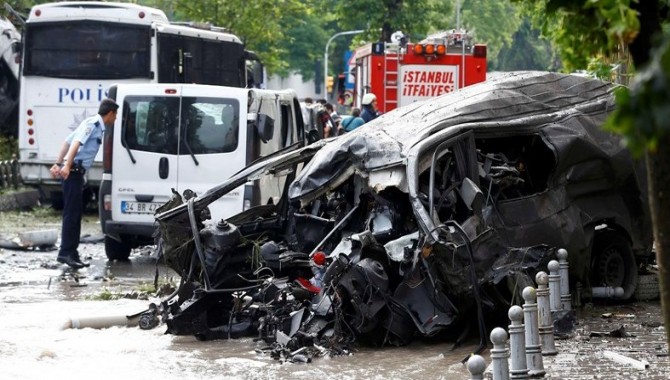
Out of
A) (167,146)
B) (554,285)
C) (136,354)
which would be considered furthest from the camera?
(167,146)

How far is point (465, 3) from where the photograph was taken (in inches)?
2527

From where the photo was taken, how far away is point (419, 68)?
2458 cm

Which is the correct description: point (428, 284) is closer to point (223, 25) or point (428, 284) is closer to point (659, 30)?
point (659, 30)

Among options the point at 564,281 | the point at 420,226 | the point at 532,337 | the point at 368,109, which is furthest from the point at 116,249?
the point at 532,337

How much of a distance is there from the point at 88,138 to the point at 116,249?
202cm

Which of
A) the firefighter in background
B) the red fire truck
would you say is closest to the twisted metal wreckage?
the firefighter in background

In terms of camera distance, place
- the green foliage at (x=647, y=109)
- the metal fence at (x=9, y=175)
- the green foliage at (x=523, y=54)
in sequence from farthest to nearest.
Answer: the green foliage at (x=523, y=54), the metal fence at (x=9, y=175), the green foliage at (x=647, y=109)

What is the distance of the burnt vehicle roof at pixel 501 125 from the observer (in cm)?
997

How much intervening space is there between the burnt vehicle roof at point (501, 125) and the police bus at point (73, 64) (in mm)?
10643

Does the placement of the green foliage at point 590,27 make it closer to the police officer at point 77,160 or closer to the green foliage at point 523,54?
the police officer at point 77,160

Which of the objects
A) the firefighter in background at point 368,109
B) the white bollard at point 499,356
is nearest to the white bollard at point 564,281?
the white bollard at point 499,356

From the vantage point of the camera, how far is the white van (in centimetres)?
1491

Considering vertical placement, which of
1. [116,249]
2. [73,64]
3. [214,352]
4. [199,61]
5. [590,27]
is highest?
[199,61]

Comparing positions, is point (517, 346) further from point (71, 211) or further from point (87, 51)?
point (87, 51)
